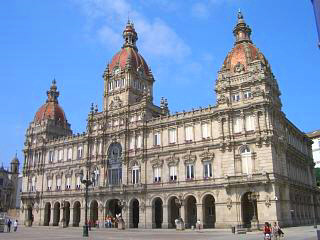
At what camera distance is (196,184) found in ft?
180

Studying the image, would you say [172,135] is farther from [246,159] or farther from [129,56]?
[129,56]

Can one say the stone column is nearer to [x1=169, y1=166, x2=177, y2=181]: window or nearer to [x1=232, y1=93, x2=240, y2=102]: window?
[x1=169, y1=166, x2=177, y2=181]: window

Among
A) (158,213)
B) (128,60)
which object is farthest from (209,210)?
(128,60)

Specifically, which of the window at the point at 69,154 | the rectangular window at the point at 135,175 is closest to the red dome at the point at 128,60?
the window at the point at 69,154

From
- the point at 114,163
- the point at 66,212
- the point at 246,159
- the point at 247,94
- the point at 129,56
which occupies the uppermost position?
the point at 129,56

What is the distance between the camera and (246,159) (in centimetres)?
5056

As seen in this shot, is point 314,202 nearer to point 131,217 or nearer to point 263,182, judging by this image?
point 263,182

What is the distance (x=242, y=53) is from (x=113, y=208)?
114 ft

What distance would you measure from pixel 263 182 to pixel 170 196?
15.8 metres

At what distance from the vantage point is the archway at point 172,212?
5684cm

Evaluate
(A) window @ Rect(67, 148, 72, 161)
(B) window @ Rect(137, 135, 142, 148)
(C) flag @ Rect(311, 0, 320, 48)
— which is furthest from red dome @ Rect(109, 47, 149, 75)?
(C) flag @ Rect(311, 0, 320, 48)

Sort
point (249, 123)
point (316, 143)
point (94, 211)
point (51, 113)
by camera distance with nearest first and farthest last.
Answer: point (249, 123) → point (94, 211) → point (51, 113) → point (316, 143)

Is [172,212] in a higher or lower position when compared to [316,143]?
lower

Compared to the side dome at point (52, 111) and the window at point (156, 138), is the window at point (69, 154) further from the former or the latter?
the window at point (156, 138)
